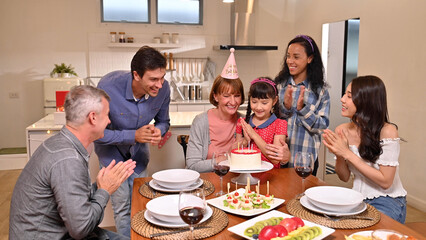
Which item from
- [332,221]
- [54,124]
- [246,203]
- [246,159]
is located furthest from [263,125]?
[54,124]

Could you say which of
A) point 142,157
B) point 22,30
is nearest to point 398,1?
point 142,157

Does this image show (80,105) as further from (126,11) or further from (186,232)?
(126,11)

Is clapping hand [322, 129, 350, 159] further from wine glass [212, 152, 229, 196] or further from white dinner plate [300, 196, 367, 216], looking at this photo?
wine glass [212, 152, 229, 196]

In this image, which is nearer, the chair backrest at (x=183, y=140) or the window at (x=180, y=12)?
the chair backrest at (x=183, y=140)

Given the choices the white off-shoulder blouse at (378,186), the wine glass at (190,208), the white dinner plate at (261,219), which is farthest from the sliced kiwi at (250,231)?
the white off-shoulder blouse at (378,186)

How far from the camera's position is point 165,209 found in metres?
1.55

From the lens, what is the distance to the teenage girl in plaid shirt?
2.49 metres

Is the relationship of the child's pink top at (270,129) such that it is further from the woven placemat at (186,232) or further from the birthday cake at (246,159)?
the woven placemat at (186,232)

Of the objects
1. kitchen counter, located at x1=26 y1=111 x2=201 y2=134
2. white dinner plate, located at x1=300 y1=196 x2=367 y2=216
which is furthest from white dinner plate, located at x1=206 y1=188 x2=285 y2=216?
kitchen counter, located at x1=26 y1=111 x2=201 y2=134

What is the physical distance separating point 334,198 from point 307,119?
0.85 meters

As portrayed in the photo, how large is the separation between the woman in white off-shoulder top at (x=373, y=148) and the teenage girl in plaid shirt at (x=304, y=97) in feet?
1.29

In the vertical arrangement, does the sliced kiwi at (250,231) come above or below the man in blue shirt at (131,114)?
below

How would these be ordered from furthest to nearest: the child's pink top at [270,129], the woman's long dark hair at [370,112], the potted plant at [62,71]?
1. the potted plant at [62,71]
2. the child's pink top at [270,129]
3. the woman's long dark hair at [370,112]

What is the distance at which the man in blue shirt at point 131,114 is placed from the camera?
2.23 m
